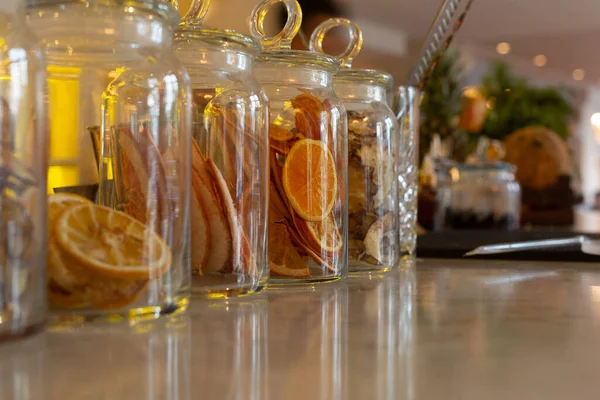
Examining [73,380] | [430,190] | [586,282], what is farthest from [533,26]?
[73,380]

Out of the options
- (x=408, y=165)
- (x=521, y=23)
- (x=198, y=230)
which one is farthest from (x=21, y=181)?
(x=521, y=23)

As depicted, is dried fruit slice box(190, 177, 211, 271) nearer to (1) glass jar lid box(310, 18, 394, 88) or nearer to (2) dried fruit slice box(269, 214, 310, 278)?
(2) dried fruit slice box(269, 214, 310, 278)

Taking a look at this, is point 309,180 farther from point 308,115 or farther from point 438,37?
point 438,37

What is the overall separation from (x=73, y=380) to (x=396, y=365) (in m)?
0.14

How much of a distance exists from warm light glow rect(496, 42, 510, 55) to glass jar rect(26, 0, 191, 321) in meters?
8.43

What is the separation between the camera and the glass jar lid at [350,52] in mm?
760

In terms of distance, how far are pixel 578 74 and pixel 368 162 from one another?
34.0ft

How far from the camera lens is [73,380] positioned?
334 millimetres

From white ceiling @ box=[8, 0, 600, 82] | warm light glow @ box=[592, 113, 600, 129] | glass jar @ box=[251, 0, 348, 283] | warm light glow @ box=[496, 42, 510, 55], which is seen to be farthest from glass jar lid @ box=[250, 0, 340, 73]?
warm light glow @ box=[592, 113, 600, 129]

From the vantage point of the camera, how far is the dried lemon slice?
0.44 metres

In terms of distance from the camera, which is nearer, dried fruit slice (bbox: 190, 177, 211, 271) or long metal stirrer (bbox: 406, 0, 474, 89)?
dried fruit slice (bbox: 190, 177, 211, 271)

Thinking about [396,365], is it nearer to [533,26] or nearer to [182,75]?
[182,75]

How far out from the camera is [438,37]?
1.04 metres

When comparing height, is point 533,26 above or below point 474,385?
above
